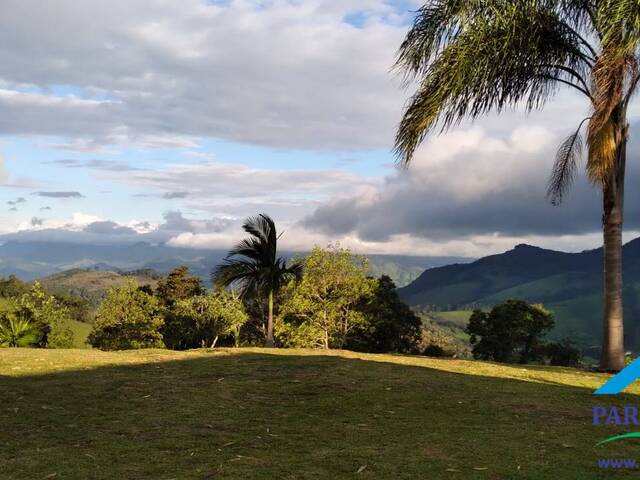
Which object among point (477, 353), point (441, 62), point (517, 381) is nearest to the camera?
point (517, 381)

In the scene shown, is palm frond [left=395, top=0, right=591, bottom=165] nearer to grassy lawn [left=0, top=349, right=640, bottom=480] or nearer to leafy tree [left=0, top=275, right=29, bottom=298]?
grassy lawn [left=0, top=349, right=640, bottom=480]

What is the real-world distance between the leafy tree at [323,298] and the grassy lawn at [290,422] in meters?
20.1

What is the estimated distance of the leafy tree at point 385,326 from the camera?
122 feet

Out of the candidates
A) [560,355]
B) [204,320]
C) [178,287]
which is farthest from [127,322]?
[560,355]

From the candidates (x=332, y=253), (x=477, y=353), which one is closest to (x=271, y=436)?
(x=332, y=253)

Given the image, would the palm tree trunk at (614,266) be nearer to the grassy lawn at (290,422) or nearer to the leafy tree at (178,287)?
the grassy lawn at (290,422)

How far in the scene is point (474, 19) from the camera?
12.9 metres

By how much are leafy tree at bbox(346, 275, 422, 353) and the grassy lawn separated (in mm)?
24682

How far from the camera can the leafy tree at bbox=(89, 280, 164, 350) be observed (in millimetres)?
43806

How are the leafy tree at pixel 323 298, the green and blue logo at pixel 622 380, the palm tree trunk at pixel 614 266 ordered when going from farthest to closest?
the leafy tree at pixel 323 298 < the palm tree trunk at pixel 614 266 < the green and blue logo at pixel 622 380

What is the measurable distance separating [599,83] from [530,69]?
2.01 m

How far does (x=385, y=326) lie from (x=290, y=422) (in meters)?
33.6

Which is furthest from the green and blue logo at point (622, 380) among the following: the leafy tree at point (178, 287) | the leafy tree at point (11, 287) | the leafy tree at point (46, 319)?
the leafy tree at point (11, 287)

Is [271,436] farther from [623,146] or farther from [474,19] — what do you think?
[623,146]
